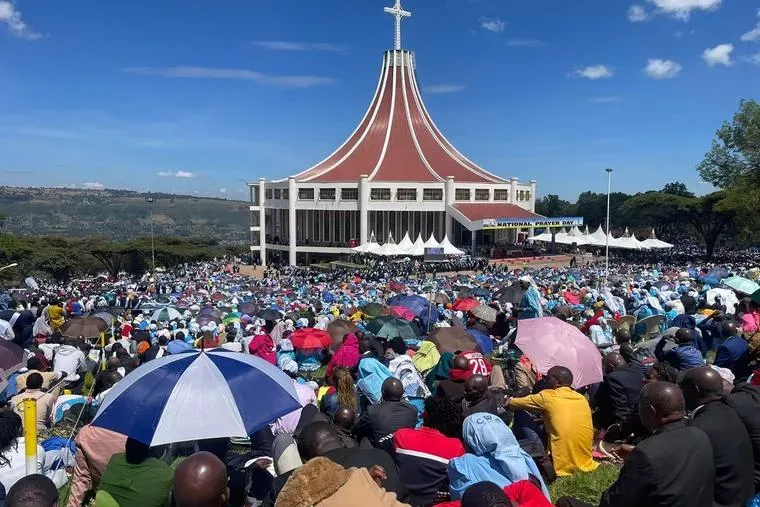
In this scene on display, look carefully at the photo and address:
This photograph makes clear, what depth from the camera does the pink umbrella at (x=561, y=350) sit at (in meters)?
5.51

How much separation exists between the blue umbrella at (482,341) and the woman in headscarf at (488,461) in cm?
472

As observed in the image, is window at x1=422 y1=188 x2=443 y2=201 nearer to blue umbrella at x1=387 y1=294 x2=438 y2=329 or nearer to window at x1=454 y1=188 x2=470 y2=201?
window at x1=454 y1=188 x2=470 y2=201

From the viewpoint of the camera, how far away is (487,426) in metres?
3.51

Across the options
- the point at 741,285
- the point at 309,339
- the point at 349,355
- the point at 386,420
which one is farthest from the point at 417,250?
the point at 386,420

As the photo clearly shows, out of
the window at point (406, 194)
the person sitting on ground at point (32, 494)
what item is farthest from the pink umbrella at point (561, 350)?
the window at point (406, 194)

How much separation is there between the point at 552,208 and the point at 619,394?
244ft

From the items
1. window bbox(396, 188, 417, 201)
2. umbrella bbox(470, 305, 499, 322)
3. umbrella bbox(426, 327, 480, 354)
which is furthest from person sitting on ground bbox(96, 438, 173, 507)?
window bbox(396, 188, 417, 201)

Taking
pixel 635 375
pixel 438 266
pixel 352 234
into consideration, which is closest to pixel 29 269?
pixel 352 234

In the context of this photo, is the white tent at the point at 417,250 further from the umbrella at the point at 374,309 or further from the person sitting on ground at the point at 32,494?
the person sitting on ground at the point at 32,494

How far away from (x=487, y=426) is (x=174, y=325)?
8.51 m

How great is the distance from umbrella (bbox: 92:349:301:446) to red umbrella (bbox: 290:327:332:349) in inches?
175

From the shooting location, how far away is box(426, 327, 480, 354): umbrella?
7.48 m

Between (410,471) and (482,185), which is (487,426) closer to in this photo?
(410,471)

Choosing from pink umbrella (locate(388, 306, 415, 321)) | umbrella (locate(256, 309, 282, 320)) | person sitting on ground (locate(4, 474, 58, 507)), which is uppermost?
person sitting on ground (locate(4, 474, 58, 507))
